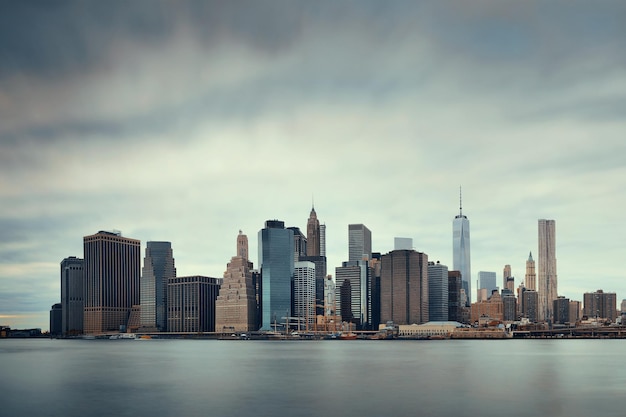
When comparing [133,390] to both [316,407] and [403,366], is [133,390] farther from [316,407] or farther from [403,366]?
[403,366]

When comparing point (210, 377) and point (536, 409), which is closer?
point (536, 409)

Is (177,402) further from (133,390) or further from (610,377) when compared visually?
(610,377)

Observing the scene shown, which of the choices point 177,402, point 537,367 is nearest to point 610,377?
point 537,367

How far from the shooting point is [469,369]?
450 ft

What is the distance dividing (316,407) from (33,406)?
3312cm

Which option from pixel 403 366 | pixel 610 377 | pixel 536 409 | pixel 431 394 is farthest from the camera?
pixel 403 366

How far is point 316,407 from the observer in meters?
79.2

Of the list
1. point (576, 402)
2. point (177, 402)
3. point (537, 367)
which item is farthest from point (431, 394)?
point (537, 367)

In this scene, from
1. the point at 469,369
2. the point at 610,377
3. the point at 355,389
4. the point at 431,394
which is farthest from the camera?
the point at 469,369

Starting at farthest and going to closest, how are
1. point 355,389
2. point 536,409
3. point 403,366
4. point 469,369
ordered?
point 403,366 → point 469,369 → point 355,389 → point 536,409

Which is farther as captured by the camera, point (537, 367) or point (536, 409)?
point (537, 367)

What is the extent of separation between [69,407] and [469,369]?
81399mm

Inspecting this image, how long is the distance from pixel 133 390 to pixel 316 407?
29.9 metres

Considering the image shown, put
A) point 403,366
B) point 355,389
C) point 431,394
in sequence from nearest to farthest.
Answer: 1. point 431,394
2. point 355,389
3. point 403,366
